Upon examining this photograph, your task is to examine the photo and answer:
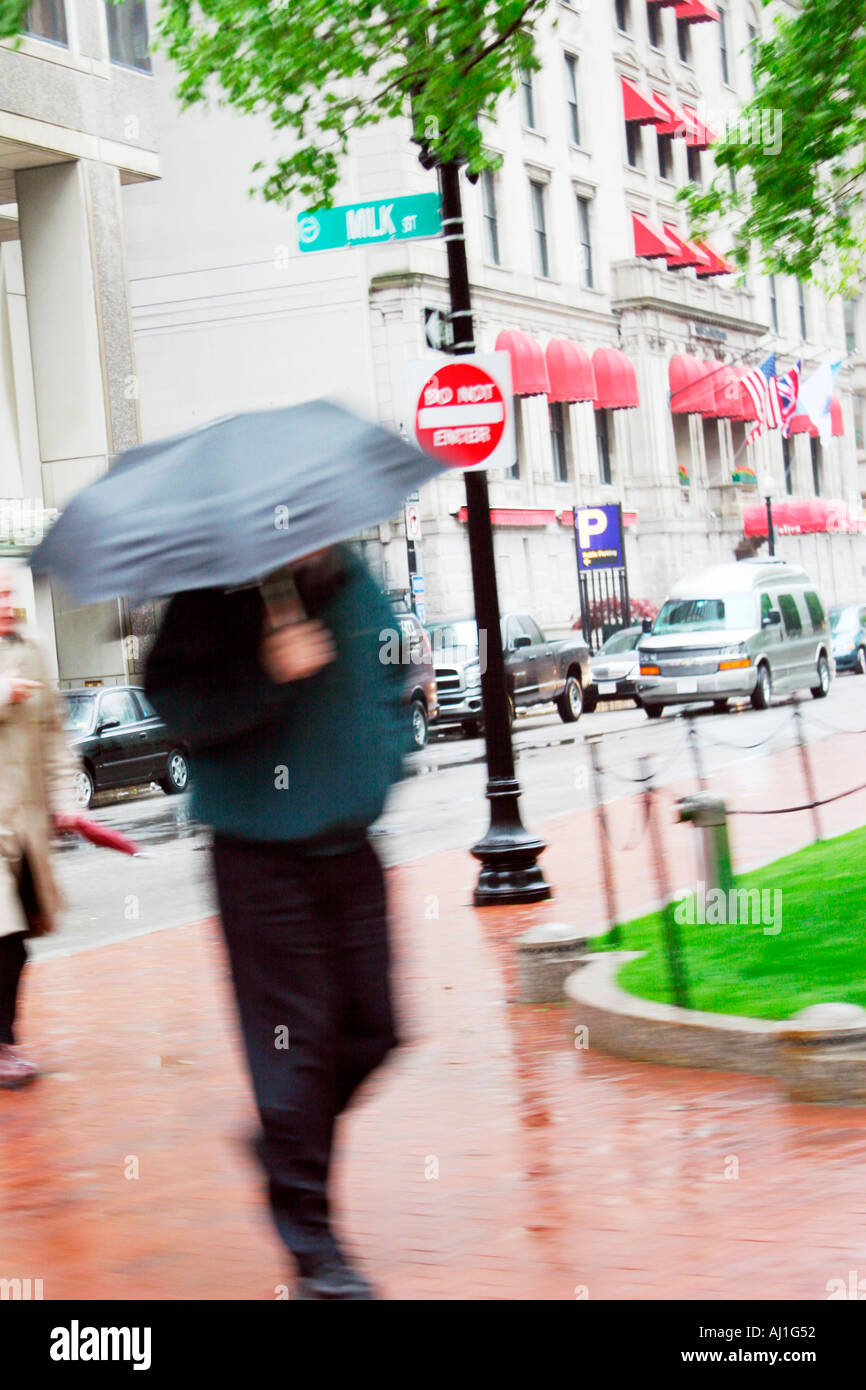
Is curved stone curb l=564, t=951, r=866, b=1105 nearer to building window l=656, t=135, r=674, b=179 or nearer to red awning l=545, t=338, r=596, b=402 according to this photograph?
red awning l=545, t=338, r=596, b=402

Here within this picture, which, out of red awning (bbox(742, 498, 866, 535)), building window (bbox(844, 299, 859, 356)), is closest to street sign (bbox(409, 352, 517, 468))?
red awning (bbox(742, 498, 866, 535))

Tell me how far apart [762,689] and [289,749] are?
24.4m

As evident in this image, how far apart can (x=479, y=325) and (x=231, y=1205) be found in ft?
126

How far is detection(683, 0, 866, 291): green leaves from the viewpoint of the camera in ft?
32.0

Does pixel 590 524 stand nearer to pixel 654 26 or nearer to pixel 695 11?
pixel 654 26

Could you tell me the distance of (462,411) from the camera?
9992mm

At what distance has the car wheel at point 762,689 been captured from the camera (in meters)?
27.7

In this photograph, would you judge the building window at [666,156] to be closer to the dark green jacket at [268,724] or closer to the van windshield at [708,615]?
the van windshield at [708,615]

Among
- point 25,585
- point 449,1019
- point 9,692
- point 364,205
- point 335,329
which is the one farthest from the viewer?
point 335,329

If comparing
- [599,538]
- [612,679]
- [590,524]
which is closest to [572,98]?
[590,524]

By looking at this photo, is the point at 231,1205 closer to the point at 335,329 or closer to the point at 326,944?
the point at 326,944

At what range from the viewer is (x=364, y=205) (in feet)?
33.2
